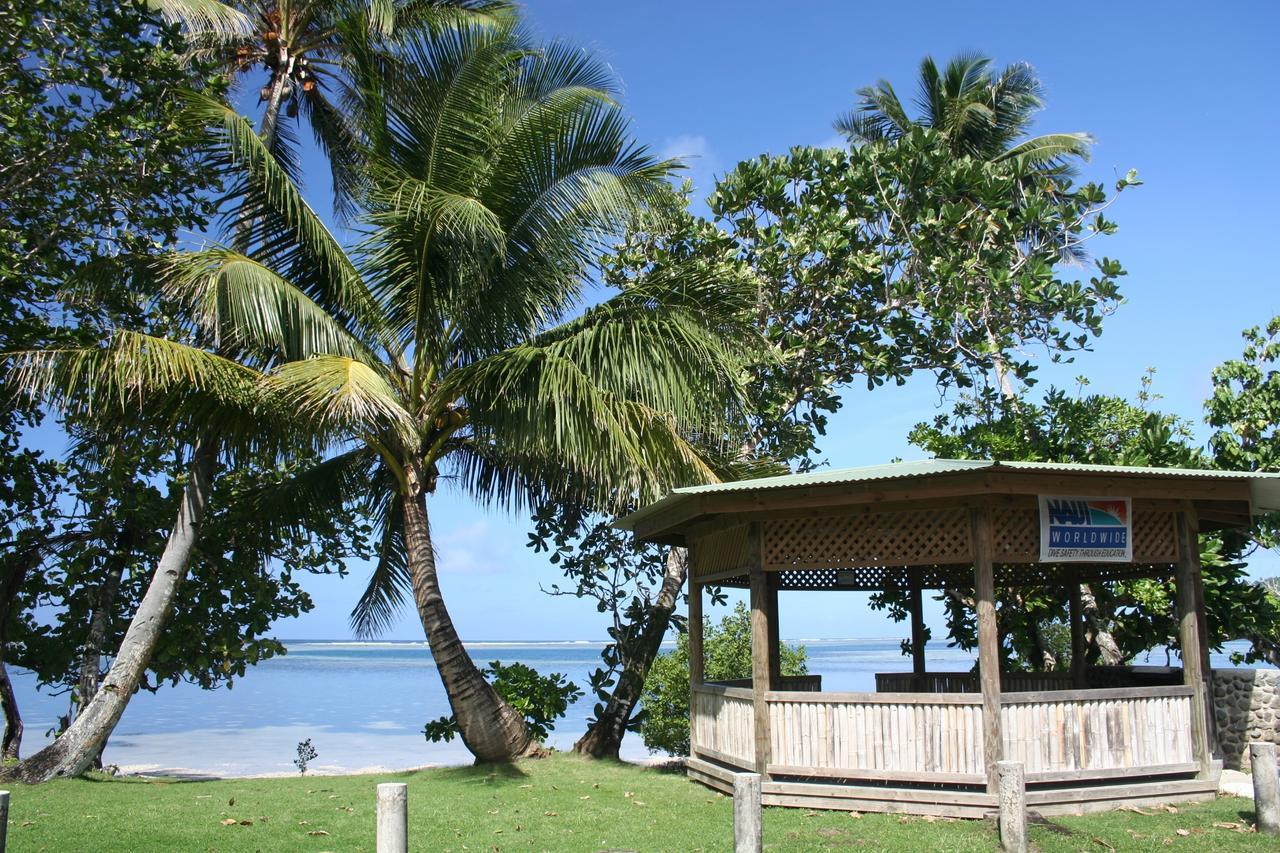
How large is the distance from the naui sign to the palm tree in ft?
31.6

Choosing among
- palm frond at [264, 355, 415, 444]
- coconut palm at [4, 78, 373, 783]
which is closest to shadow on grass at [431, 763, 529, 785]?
coconut palm at [4, 78, 373, 783]

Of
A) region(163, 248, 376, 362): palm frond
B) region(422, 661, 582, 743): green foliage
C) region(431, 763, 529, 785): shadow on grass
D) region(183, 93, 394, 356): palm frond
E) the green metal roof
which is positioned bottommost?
region(431, 763, 529, 785): shadow on grass

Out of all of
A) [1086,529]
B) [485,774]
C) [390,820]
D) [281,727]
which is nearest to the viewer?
[390,820]

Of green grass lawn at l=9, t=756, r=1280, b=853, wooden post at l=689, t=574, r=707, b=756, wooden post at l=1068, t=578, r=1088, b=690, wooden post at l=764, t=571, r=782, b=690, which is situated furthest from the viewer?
wooden post at l=1068, t=578, r=1088, b=690

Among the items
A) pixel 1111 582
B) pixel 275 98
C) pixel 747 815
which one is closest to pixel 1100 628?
pixel 1111 582

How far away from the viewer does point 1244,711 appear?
11.0 meters

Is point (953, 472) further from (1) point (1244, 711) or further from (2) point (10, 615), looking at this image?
(2) point (10, 615)

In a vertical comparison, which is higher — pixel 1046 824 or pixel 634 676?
pixel 634 676

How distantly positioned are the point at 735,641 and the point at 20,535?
10.9 meters

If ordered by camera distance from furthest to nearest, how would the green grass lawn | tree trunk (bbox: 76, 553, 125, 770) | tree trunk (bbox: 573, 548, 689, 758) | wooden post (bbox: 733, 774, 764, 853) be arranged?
1. tree trunk (bbox: 573, 548, 689, 758)
2. tree trunk (bbox: 76, 553, 125, 770)
3. the green grass lawn
4. wooden post (bbox: 733, 774, 764, 853)

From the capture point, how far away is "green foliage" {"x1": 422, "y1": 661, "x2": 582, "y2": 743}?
13859 millimetres

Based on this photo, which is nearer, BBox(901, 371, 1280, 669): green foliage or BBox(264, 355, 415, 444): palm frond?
BBox(264, 355, 415, 444): palm frond

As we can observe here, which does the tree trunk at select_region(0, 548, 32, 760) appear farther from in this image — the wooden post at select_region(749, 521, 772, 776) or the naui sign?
the naui sign

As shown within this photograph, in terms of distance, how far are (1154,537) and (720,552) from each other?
4178 millimetres
